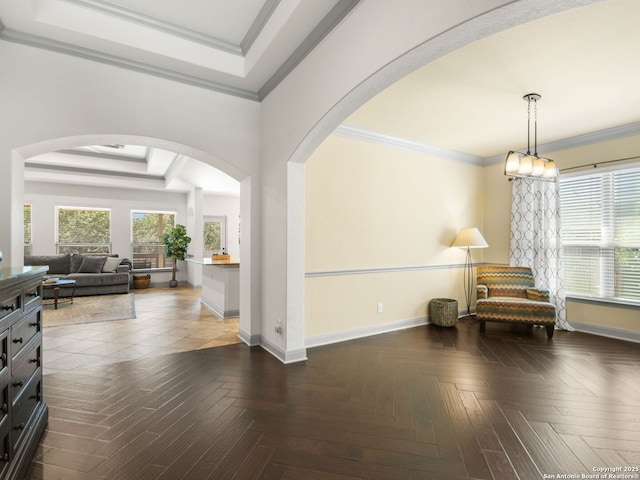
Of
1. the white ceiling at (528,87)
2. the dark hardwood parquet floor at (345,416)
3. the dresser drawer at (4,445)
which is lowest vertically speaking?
the dark hardwood parquet floor at (345,416)

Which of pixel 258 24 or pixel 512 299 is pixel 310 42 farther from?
pixel 512 299

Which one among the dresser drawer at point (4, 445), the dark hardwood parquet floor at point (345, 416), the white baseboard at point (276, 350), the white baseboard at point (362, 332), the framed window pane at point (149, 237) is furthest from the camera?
the framed window pane at point (149, 237)

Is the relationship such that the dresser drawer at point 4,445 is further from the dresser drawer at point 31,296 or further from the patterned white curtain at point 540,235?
the patterned white curtain at point 540,235

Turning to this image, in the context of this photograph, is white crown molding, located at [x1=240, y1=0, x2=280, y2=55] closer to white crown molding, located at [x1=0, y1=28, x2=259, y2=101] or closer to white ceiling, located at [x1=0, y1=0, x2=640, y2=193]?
white ceiling, located at [x1=0, y1=0, x2=640, y2=193]

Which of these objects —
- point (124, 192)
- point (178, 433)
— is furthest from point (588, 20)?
point (124, 192)

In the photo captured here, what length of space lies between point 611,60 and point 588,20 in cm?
74

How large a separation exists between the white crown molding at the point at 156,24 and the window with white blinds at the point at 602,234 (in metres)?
4.91

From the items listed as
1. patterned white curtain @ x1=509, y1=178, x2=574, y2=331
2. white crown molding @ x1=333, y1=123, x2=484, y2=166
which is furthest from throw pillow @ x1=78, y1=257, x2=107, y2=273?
patterned white curtain @ x1=509, y1=178, x2=574, y2=331

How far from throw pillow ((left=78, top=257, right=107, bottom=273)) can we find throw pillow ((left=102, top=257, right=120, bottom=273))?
82mm

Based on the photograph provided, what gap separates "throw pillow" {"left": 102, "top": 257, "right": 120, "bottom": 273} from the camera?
7.65 m

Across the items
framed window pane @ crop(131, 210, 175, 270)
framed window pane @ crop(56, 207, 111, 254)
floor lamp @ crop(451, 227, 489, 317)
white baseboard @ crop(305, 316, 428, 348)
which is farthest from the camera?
framed window pane @ crop(131, 210, 175, 270)

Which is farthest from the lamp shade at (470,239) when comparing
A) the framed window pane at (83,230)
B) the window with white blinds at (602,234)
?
the framed window pane at (83,230)

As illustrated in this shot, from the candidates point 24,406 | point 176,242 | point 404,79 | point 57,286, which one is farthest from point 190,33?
point 176,242

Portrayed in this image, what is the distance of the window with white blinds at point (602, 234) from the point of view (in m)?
4.20
